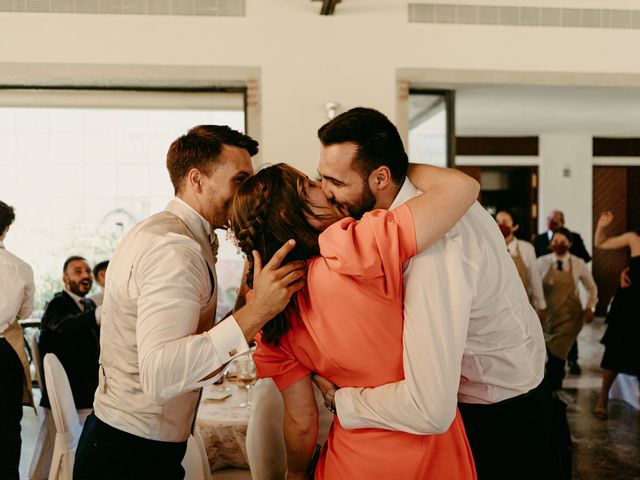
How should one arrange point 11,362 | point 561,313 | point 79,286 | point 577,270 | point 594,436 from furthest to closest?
point 577,270 → point 561,313 → point 594,436 → point 79,286 → point 11,362

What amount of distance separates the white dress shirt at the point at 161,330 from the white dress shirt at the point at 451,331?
332 mm

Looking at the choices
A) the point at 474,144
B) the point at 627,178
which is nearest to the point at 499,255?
the point at 474,144

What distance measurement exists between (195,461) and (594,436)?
4.02 meters

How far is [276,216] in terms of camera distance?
1.39 metres

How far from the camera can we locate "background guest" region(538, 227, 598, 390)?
5871 mm

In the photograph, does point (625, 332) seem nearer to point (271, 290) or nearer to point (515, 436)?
point (515, 436)

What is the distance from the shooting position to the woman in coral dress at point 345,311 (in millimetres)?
1252

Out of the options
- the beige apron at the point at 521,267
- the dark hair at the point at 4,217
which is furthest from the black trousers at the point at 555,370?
the dark hair at the point at 4,217

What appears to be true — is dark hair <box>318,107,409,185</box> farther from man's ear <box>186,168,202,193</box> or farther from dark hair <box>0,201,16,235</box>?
dark hair <box>0,201,16,235</box>

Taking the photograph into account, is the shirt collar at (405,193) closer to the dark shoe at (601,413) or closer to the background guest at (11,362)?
the background guest at (11,362)

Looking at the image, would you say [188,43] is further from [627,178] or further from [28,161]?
[627,178]

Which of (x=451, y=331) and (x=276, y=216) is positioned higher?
(x=276, y=216)

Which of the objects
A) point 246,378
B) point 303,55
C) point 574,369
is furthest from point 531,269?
point 246,378

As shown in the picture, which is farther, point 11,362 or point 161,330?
point 11,362
